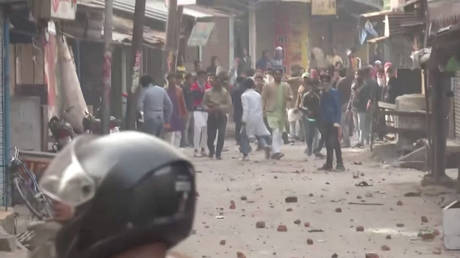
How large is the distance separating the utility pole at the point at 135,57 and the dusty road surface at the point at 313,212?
1.44m

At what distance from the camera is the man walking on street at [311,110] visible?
20625 millimetres

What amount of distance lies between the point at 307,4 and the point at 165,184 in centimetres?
3638

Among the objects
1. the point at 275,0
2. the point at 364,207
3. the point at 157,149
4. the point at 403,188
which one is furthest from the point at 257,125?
the point at 157,149

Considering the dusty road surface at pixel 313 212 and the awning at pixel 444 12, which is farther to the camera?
the awning at pixel 444 12

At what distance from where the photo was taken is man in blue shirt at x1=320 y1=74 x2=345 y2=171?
1820cm

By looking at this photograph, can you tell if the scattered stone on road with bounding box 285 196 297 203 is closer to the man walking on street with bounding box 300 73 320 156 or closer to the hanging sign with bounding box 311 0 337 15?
the man walking on street with bounding box 300 73 320 156

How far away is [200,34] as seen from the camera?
28.8m

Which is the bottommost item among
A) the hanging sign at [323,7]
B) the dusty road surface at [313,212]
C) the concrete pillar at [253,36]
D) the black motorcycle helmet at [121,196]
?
the dusty road surface at [313,212]

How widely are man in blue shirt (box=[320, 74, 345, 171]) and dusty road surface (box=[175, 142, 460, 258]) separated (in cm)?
33

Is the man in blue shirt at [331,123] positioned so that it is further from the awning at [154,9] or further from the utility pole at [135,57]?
the awning at [154,9]

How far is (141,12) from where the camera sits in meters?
18.1

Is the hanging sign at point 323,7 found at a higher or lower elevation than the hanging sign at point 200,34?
higher

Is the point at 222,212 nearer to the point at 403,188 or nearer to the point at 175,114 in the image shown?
the point at 403,188

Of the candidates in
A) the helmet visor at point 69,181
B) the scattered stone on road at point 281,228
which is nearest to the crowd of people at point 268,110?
the scattered stone on road at point 281,228
